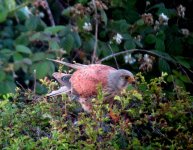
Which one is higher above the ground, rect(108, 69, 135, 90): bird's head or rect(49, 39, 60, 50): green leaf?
rect(108, 69, 135, 90): bird's head

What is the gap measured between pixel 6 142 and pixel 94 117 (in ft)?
1.60

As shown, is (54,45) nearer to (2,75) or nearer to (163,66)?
(2,75)

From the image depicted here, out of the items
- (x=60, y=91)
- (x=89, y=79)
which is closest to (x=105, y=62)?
(x=89, y=79)

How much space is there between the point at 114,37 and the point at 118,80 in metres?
1.78

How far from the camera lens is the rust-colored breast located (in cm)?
461

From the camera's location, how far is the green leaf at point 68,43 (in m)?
6.18

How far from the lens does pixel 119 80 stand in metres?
4.55

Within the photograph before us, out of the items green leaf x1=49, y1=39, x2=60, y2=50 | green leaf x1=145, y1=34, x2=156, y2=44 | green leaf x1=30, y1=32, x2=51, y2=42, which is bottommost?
green leaf x1=49, y1=39, x2=60, y2=50

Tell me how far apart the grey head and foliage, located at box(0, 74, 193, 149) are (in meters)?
0.58

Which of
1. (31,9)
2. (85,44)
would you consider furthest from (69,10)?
(31,9)

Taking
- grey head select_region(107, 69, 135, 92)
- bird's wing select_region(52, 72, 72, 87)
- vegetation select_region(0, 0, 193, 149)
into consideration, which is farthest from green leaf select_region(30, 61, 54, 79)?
grey head select_region(107, 69, 135, 92)

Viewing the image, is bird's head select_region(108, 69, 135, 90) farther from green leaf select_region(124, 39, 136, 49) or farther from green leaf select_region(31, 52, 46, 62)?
green leaf select_region(31, 52, 46, 62)

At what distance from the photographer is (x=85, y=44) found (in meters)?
6.52

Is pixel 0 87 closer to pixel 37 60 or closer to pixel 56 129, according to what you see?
pixel 37 60
